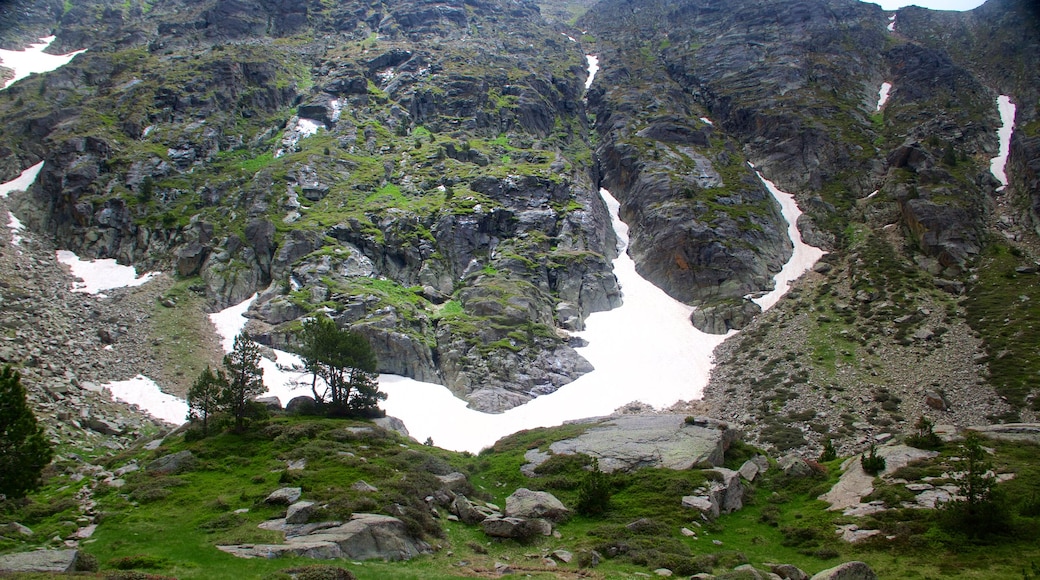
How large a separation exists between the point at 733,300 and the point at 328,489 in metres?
65.9

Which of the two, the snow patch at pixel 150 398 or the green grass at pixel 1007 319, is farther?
the green grass at pixel 1007 319

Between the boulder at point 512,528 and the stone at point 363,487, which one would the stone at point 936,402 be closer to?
the boulder at point 512,528

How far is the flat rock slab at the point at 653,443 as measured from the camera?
32156mm

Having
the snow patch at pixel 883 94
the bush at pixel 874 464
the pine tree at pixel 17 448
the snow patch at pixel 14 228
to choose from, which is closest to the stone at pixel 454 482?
the pine tree at pixel 17 448

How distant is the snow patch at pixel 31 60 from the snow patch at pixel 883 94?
569 ft

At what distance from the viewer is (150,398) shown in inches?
1727

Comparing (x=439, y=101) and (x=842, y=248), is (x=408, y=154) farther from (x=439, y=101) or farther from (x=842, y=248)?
(x=842, y=248)

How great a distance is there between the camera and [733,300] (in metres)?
75.7

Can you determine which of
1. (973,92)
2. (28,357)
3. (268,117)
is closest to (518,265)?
(28,357)

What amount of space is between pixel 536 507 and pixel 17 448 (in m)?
20.4

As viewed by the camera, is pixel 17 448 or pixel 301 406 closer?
pixel 17 448

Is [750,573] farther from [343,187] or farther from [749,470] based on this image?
[343,187]

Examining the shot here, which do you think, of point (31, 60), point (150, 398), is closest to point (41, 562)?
point (150, 398)

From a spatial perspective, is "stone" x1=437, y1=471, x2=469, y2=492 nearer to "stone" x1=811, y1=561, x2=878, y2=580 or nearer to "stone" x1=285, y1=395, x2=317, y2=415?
"stone" x1=285, y1=395, x2=317, y2=415
